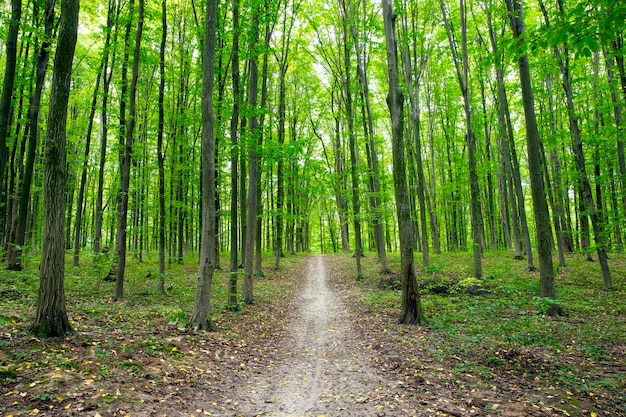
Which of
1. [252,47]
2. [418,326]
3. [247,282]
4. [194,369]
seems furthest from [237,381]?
[252,47]

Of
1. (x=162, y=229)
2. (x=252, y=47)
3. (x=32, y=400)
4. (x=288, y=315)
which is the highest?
(x=252, y=47)

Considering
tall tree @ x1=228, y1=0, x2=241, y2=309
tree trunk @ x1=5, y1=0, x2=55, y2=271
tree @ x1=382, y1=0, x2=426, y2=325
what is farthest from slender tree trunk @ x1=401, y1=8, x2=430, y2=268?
tree trunk @ x1=5, y1=0, x2=55, y2=271

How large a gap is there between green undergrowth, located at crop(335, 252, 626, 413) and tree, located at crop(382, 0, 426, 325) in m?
0.55

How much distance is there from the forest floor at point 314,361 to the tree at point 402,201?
2.13 ft

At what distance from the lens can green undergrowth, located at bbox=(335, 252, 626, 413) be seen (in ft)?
17.6

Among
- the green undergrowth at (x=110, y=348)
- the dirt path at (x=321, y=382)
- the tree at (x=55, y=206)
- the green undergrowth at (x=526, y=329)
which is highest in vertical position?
the tree at (x=55, y=206)

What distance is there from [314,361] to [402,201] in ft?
15.6

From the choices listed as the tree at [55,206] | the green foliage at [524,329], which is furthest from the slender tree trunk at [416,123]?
the tree at [55,206]

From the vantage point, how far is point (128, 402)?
13.3 feet

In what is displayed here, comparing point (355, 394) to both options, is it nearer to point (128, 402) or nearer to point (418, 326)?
point (128, 402)

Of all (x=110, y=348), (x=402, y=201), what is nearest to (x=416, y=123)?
(x=402, y=201)

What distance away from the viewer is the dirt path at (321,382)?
4605 millimetres

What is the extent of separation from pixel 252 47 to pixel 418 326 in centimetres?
990

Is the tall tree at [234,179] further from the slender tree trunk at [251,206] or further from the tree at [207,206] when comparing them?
the tree at [207,206]
